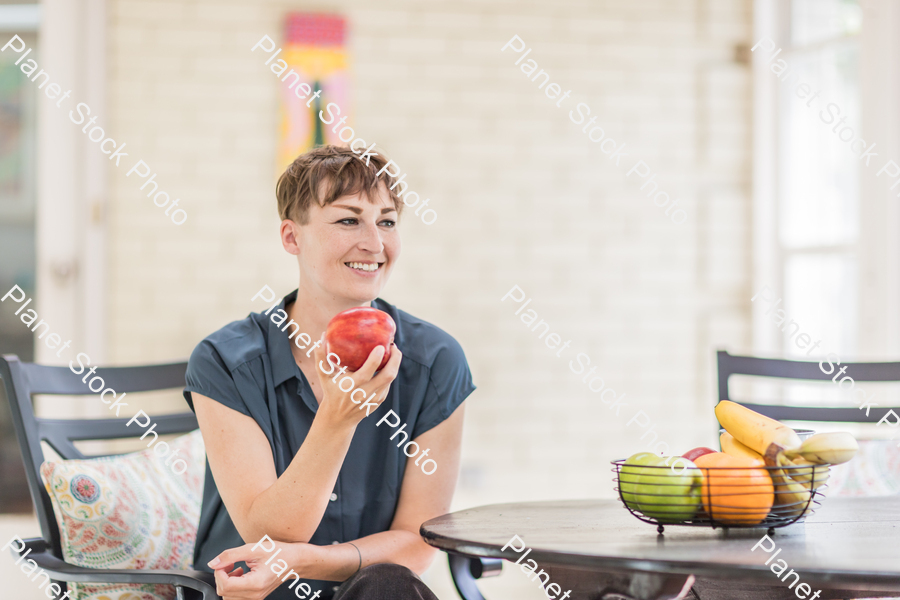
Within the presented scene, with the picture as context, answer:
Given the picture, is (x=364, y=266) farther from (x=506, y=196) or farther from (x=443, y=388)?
(x=506, y=196)

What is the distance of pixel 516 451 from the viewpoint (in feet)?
11.2

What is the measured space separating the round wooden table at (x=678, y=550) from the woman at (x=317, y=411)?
183mm

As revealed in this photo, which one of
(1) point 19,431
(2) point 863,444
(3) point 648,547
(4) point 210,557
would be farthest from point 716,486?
(1) point 19,431

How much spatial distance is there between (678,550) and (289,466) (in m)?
0.64

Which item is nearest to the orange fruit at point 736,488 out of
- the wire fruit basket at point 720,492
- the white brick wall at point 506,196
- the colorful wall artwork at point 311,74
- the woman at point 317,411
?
the wire fruit basket at point 720,492

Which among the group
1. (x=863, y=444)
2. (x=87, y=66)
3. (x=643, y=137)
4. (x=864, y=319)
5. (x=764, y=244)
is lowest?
(x=863, y=444)

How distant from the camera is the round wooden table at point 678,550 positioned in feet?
3.28

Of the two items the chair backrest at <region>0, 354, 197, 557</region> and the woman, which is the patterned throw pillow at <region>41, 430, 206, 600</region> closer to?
the chair backrest at <region>0, 354, 197, 557</region>

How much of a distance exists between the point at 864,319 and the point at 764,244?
745mm

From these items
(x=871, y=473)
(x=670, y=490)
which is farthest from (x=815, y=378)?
(x=670, y=490)

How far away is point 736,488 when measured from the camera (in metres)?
1.12

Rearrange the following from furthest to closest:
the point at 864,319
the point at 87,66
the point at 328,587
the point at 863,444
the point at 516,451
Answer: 1. the point at 516,451
2. the point at 87,66
3. the point at 864,319
4. the point at 863,444
5. the point at 328,587

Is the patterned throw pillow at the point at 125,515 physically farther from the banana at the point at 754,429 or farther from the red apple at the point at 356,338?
the banana at the point at 754,429

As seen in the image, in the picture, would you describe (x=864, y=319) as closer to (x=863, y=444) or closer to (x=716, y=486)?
(x=863, y=444)
